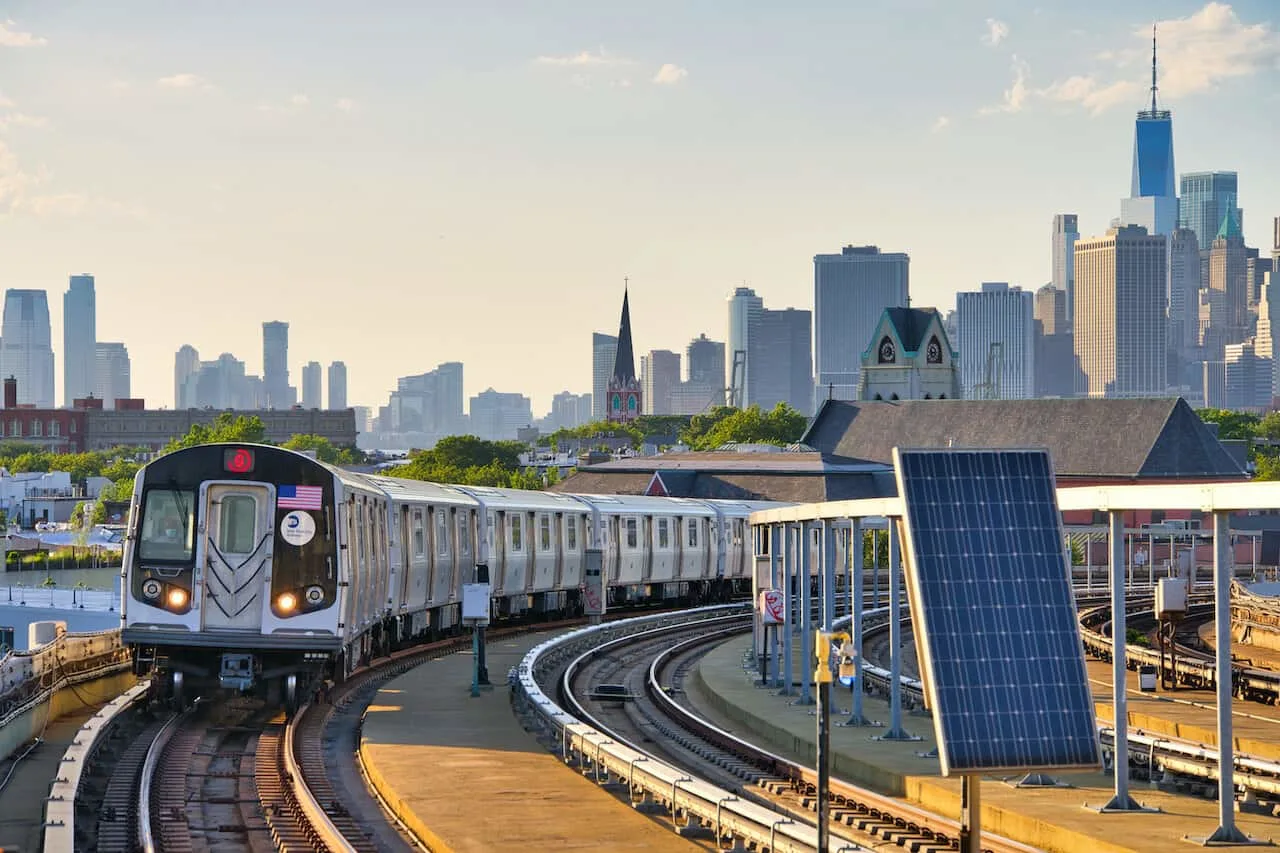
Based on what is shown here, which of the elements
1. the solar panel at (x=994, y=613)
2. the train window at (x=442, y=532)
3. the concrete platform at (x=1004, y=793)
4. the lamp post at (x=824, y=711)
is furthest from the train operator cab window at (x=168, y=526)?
the solar panel at (x=994, y=613)

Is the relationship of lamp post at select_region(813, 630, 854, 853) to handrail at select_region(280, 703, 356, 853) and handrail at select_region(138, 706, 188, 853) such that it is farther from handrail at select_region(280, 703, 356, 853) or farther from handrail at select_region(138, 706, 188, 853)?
handrail at select_region(138, 706, 188, 853)

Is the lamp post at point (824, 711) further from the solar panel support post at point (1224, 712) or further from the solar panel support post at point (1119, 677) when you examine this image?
the solar panel support post at point (1224, 712)

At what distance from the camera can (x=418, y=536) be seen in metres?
37.4

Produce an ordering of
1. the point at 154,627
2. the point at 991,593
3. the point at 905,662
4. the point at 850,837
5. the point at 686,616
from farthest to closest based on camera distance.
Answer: the point at 686,616
the point at 905,662
the point at 154,627
the point at 850,837
the point at 991,593

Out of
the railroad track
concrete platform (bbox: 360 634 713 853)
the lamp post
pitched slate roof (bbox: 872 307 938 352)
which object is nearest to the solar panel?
the lamp post

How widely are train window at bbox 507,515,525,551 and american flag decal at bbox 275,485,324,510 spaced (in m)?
16.9

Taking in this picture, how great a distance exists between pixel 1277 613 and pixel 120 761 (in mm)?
33922

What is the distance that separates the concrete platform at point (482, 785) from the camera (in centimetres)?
2075

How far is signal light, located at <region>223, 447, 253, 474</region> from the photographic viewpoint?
2858 cm

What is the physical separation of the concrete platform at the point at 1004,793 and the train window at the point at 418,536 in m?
7.11

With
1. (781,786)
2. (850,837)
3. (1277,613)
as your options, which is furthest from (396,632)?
(1277,613)

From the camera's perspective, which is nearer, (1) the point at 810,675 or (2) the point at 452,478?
(1) the point at 810,675

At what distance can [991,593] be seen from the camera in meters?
19.7

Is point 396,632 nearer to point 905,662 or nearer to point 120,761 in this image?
point 120,761
